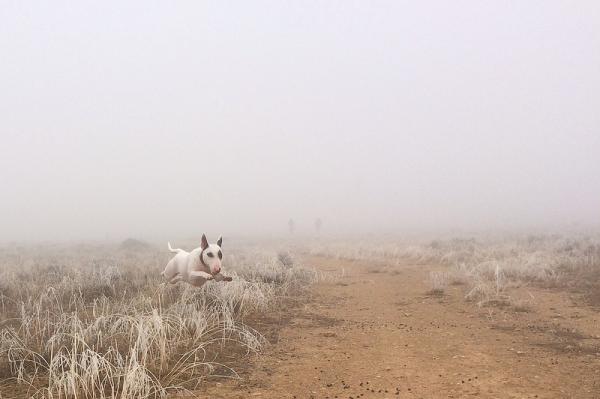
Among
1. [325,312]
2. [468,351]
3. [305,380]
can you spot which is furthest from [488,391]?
[325,312]

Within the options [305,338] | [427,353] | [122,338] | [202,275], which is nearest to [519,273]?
[427,353]

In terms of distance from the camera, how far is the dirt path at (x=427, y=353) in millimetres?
4266

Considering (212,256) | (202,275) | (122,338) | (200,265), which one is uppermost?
(212,256)

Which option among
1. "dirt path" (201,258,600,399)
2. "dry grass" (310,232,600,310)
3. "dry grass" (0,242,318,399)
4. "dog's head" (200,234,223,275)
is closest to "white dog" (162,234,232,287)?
"dog's head" (200,234,223,275)

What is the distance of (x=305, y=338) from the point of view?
20.4 ft

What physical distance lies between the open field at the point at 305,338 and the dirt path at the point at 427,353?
0.03m

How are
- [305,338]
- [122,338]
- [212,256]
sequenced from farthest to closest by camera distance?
[212,256] → [305,338] → [122,338]

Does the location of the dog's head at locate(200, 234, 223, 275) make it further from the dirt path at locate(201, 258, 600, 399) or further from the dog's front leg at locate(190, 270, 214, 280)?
the dirt path at locate(201, 258, 600, 399)

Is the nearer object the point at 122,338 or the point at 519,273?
the point at 122,338

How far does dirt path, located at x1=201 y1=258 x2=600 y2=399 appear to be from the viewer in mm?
4266

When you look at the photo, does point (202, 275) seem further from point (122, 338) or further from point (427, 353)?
point (427, 353)

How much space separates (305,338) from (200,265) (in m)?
2.24

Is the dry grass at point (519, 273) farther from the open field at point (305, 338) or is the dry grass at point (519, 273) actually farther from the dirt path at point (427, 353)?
the dirt path at point (427, 353)

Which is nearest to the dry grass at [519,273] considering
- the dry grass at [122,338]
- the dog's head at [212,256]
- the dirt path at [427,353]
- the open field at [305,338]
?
the open field at [305,338]
